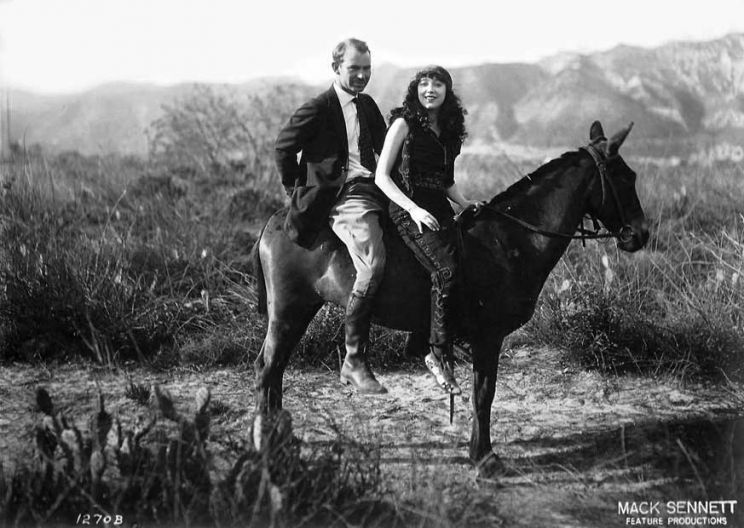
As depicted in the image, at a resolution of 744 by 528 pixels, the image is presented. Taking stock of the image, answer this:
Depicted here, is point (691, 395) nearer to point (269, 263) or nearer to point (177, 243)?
point (269, 263)

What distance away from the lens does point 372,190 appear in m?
4.05

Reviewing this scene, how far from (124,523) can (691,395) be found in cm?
417

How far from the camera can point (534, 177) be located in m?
4.13

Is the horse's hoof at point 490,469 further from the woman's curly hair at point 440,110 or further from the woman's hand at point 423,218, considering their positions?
the woman's curly hair at point 440,110

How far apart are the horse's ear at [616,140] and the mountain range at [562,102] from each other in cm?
1022

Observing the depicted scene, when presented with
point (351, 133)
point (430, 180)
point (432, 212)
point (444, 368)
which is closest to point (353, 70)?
point (351, 133)

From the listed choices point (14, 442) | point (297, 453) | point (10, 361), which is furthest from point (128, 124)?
point (297, 453)

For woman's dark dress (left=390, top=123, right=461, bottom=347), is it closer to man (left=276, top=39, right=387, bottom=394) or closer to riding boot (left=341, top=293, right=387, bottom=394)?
man (left=276, top=39, right=387, bottom=394)

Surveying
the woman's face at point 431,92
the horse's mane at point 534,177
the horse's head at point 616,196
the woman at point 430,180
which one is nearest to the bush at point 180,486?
the woman at point 430,180

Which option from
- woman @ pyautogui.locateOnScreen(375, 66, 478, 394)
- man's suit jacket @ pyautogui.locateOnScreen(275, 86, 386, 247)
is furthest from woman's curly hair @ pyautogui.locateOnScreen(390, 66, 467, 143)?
man's suit jacket @ pyautogui.locateOnScreen(275, 86, 386, 247)

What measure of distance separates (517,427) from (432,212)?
179 centimetres

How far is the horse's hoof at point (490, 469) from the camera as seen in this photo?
13.0 feet

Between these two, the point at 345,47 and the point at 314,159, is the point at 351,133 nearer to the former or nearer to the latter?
the point at 314,159

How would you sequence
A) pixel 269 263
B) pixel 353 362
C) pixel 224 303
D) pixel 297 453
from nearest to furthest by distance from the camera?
1. pixel 297 453
2. pixel 353 362
3. pixel 269 263
4. pixel 224 303
